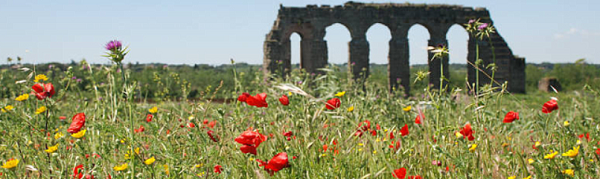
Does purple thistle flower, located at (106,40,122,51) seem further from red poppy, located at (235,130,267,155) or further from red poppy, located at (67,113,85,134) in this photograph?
red poppy, located at (235,130,267,155)

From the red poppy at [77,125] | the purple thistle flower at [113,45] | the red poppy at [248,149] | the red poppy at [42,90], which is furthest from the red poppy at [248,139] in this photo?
the red poppy at [42,90]

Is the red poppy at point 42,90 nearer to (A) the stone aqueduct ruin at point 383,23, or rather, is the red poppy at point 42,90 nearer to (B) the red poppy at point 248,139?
(B) the red poppy at point 248,139

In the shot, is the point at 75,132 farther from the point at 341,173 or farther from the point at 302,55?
the point at 302,55

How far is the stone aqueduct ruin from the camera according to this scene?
1576 cm

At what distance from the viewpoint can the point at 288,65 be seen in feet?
Answer: 54.9

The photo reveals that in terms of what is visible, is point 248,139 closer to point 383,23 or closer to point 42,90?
point 42,90

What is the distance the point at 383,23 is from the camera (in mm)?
16641

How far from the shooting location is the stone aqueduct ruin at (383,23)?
51.7 ft

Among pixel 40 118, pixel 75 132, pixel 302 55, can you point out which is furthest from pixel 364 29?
pixel 75 132

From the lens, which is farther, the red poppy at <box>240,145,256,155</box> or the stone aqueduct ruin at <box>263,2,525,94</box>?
the stone aqueduct ruin at <box>263,2,525,94</box>

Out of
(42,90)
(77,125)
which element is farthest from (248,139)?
(42,90)

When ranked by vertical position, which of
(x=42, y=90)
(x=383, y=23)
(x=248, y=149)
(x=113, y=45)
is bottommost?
(x=248, y=149)

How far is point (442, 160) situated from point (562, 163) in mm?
512

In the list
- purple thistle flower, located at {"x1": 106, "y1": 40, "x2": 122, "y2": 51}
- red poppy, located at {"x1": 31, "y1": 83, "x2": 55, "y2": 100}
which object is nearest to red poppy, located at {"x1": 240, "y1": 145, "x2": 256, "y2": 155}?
purple thistle flower, located at {"x1": 106, "y1": 40, "x2": 122, "y2": 51}
